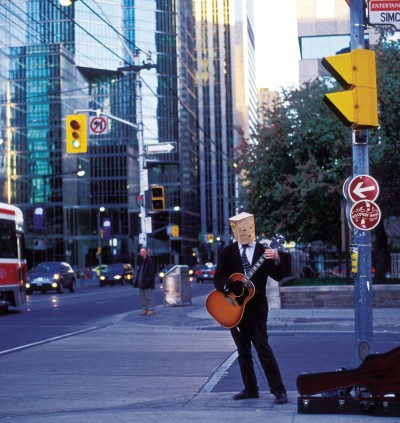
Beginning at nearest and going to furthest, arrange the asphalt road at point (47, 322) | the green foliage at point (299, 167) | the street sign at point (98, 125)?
the asphalt road at point (47, 322) → the green foliage at point (299, 167) → the street sign at point (98, 125)

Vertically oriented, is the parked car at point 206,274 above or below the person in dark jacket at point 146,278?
below

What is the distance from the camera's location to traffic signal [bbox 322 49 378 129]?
8430 mm

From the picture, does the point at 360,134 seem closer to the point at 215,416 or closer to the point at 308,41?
the point at 215,416

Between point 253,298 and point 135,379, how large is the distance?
3.07m

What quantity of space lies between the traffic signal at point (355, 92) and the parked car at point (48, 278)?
4014 centimetres

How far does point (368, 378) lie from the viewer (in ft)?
25.4

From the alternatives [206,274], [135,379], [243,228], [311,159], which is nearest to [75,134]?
[311,159]

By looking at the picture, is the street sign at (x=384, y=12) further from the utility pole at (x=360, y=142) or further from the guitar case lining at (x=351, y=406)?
the guitar case lining at (x=351, y=406)

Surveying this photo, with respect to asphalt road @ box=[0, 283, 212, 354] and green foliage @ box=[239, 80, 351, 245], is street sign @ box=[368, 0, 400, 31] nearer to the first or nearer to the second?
asphalt road @ box=[0, 283, 212, 354]

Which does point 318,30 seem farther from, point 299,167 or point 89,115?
point 299,167

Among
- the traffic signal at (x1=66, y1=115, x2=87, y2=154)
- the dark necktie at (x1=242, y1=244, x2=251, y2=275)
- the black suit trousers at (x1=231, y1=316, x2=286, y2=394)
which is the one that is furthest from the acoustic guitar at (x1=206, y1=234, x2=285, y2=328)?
the traffic signal at (x1=66, y1=115, x2=87, y2=154)

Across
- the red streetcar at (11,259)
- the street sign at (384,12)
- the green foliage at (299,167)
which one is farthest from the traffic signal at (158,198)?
the street sign at (384,12)

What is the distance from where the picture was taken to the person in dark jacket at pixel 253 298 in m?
8.66

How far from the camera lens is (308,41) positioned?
71.3 meters
